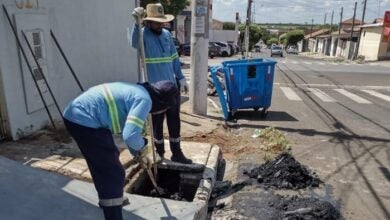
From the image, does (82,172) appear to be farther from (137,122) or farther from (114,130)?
(137,122)

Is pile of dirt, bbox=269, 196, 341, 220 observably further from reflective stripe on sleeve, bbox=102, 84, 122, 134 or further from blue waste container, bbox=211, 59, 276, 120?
blue waste container, bbox=211, 59, 276, 120

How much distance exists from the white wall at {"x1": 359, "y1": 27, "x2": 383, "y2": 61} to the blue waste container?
3241 centimetres

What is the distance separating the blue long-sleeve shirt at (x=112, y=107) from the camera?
2645 mm

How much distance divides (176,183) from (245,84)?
393cm

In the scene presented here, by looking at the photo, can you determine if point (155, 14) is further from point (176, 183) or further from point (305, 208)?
point (305, 208)

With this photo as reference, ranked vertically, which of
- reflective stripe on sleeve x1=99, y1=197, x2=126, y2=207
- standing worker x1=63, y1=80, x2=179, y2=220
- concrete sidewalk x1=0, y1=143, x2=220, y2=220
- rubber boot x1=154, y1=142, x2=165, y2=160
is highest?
standing worker x1=63, y1=80, x2=179, y2=220

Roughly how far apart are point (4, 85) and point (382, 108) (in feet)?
29.3

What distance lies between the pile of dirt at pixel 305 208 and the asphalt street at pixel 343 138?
24cm

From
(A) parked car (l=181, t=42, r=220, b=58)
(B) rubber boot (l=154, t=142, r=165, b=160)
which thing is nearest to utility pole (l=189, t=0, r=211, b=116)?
(B) rubber boot (l=154, t=142, r=165, b=160)

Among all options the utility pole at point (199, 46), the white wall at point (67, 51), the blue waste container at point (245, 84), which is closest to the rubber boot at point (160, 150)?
the white wall at point (67, 51)

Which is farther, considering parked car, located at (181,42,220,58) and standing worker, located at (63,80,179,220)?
parked car, located at (181,42,220,58)

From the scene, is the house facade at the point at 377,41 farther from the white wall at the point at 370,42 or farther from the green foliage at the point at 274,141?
the green foliage at the point at 274,141

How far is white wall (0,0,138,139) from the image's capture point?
195 inches

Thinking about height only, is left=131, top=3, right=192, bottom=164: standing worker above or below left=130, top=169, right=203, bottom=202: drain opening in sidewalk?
above
